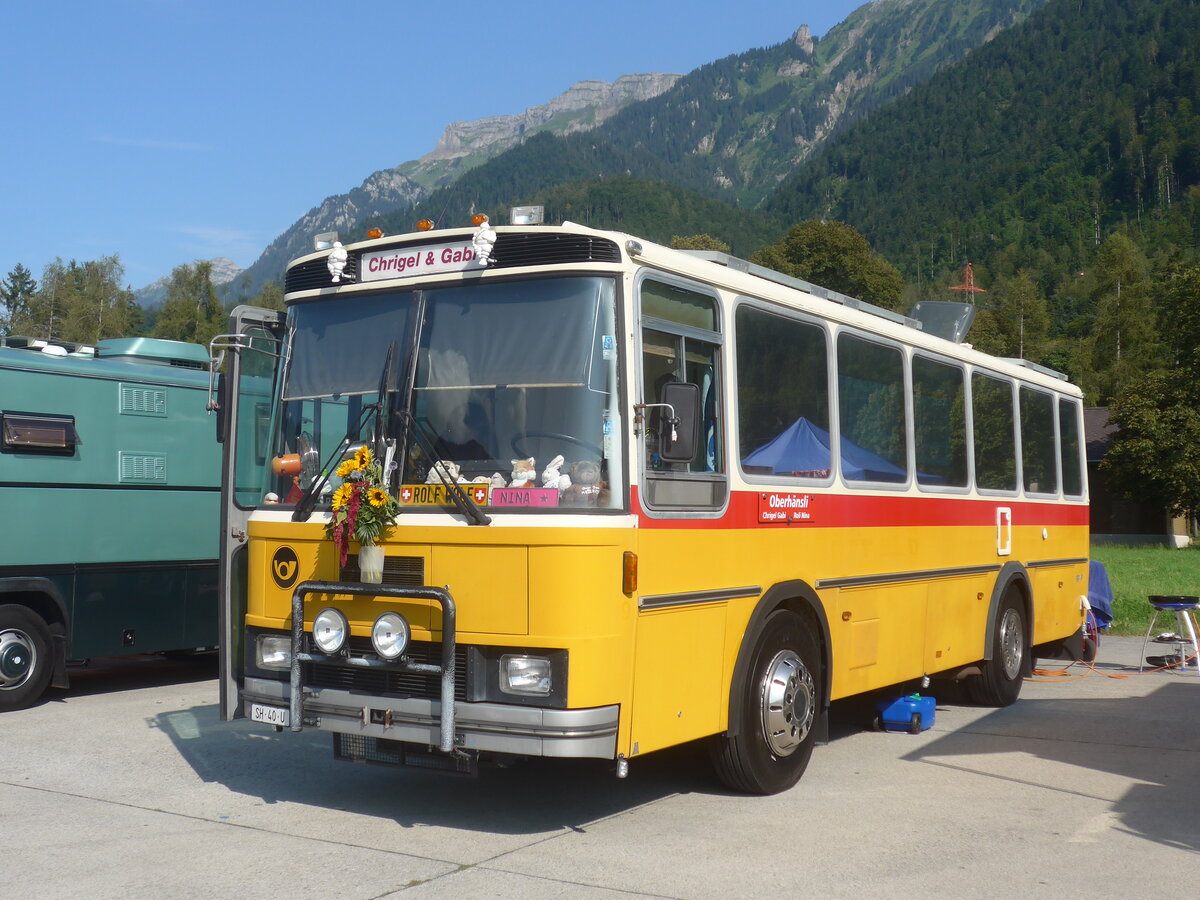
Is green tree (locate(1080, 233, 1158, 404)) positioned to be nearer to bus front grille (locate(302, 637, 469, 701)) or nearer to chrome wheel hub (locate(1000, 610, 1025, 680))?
chrome wheel hub (locate(1000, 610, 1025, 680))

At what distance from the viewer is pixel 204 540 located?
12.0 meters

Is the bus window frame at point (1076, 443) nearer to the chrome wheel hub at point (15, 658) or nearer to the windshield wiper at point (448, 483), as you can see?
the windshield wiper at point (448, 483)

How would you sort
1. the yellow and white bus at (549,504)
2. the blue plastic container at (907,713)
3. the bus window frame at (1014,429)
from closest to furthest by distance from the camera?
the yellow and white bus at (549,504) < the blue plastic container at (907,713) < the bus window frame at (1014,429)

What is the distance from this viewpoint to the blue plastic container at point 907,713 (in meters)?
9.56

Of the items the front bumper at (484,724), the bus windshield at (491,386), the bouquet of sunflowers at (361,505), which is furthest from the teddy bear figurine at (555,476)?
the front bumper at (484,724)

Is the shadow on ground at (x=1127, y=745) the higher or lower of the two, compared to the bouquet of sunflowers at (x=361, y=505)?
lower

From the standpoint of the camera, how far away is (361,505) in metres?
6.11

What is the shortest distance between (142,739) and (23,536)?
2.42 meters

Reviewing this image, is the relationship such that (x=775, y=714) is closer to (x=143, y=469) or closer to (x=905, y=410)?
(x=905, y=410)

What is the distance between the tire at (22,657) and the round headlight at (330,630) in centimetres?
543

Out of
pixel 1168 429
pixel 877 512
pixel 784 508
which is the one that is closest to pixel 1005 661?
pixel 877 512

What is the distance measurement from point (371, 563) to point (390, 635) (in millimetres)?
380

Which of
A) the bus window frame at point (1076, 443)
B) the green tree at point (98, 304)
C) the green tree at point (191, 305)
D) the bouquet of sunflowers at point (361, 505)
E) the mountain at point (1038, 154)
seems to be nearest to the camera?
the bouquet of sunflowers at point (361, 505)

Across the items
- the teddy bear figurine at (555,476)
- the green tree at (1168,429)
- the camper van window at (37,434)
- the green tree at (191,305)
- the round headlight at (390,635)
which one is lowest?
the round headlight at (390,635)
